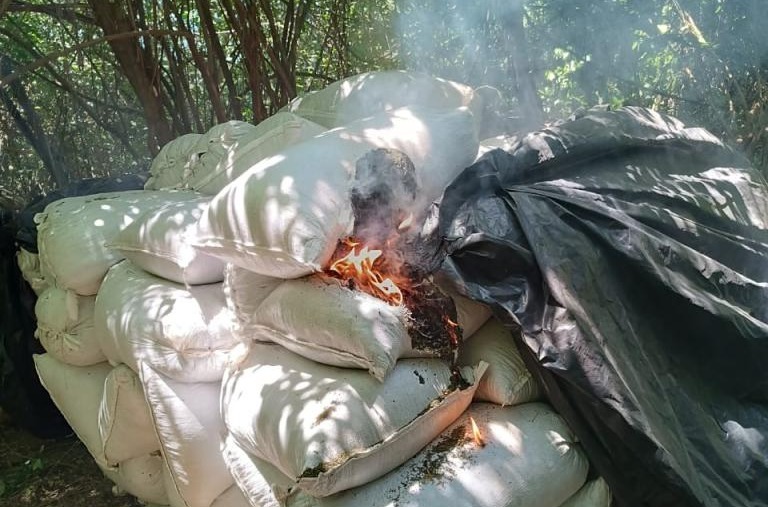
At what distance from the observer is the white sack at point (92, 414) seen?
2064mm

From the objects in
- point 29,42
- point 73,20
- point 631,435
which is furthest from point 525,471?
point 29,42

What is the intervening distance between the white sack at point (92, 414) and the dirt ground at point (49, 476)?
A: 0.77 ft

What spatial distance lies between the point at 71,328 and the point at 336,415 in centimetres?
119

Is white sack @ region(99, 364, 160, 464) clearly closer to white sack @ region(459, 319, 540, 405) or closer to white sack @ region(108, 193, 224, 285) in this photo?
white sack @ region(108, 193, 224, 285)

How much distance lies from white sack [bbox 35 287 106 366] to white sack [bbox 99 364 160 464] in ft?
0.69

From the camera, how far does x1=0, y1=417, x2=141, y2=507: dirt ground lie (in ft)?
7.75

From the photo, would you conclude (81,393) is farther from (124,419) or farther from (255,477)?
(255,477)

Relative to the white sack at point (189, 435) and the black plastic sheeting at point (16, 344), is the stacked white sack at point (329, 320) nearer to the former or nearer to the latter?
the white sack at point (189, 435)

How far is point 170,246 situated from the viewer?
6.18 feet

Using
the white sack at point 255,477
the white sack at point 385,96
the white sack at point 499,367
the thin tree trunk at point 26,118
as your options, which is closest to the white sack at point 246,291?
the white sack at point 255,477

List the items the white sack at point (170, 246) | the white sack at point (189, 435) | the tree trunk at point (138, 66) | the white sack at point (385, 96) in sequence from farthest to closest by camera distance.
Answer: the tree trunk at point (138, 66) → the white sack at point (385, 96) → the white sack at point (170, 246) → the white sack at point (189, 435)

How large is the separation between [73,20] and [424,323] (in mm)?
2240

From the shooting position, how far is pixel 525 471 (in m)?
1.38

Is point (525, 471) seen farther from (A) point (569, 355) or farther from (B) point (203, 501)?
(B) point (203, 501)
